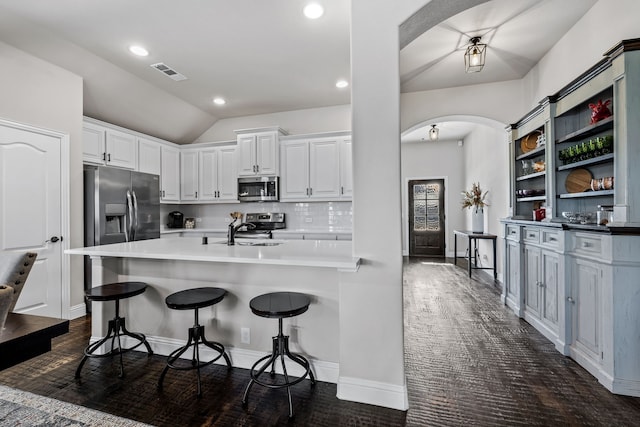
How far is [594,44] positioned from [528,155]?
1.19 m

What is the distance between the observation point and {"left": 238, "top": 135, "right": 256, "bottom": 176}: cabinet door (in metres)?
4.90

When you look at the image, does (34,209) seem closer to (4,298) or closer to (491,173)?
(4,298)

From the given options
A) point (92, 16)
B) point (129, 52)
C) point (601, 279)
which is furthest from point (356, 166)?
point (129, 52)

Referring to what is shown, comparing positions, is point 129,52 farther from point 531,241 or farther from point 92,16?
point 531,241

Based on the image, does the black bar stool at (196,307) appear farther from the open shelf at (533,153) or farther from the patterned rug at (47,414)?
the open shelf at (533,153)

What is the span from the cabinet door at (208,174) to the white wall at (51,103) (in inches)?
75.4

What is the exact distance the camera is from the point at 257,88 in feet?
13.9

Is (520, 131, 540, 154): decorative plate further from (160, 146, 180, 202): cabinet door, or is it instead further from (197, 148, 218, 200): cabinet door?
(160, 146, 180, 202): cabinet door

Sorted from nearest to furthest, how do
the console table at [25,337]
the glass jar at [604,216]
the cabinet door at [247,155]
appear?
the console table at [25,337]
the glass jar at [604,216]
the cabinet door at [247,155]

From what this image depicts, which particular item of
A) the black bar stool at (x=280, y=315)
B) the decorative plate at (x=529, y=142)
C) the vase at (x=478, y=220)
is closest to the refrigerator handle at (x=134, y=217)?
the black bar stool at (x=280, y=315)

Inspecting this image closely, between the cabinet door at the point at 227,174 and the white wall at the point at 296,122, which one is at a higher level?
the white wall at the point at 296,122

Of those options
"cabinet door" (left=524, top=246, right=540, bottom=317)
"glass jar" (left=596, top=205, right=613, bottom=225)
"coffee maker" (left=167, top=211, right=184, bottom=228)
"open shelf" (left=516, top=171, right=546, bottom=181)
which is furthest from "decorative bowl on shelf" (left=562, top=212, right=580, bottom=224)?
"coffee maker" (left=167, top=211, right=184, bottom=228)

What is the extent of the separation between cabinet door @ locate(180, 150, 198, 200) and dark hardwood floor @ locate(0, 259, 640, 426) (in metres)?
2.89

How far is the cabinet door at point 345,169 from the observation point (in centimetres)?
457
